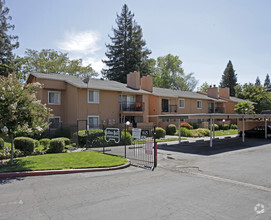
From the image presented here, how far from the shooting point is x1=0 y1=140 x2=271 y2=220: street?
5.54 metres

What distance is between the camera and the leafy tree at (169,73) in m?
62.9

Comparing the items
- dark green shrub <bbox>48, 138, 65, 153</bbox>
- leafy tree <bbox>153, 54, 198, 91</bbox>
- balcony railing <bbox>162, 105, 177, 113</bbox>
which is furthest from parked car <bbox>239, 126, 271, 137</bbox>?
leafy tree <bbox>153, 54, 198, 91</bbox>

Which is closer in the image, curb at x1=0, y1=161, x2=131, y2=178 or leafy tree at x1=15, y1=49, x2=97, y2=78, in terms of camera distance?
curb at x1=0, y1=161, x2=131, y2=178

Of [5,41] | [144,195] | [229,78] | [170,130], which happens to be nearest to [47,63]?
[5,41]

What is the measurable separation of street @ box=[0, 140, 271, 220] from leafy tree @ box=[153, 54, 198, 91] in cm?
5289

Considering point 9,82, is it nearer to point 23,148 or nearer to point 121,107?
point 23,148

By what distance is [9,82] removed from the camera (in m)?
11.0

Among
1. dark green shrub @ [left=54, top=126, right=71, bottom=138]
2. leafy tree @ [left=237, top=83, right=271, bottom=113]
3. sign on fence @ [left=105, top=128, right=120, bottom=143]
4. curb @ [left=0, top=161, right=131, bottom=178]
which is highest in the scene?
leafy tree @ [left=237, top=83, right=271, bottom=113]

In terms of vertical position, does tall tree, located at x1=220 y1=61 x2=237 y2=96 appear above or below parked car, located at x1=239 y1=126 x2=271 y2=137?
above

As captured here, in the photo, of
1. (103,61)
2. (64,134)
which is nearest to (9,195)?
(64,134)

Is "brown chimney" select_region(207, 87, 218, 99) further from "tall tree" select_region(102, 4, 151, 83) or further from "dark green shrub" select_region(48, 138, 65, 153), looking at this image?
"dark green shrub" select_region(48, 138, 65, 153)

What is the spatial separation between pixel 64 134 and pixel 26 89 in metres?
10.6

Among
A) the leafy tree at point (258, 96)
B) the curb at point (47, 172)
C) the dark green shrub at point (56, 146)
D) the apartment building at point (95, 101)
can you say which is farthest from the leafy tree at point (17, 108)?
the leafy tree at point (258, 96)

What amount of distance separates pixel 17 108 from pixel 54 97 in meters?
15.4
